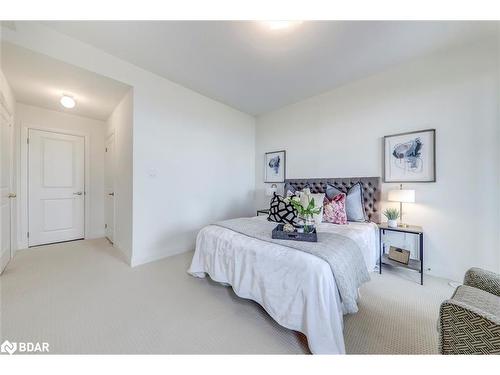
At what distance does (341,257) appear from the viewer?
1.47 metres

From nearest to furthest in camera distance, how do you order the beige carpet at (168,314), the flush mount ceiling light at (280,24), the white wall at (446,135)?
the beige carpet at (168,314)
the flush mount ceiling light at (280,24)
the white wall at (446,135)

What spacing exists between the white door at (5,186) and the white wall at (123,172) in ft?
3.91

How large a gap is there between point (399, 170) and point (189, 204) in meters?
3.22

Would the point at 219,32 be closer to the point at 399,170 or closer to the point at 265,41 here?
the point at 265,41

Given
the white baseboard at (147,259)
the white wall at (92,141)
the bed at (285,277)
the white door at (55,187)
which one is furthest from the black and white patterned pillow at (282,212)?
the white door at (55,187)

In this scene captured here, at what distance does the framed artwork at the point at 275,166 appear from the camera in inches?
159

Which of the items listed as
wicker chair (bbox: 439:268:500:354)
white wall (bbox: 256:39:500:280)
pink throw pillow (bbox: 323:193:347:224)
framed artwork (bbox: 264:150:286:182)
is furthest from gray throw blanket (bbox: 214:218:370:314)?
framed artwork (bbox: 264:150:286:182)

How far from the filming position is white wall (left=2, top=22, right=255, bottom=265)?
2.29 metres

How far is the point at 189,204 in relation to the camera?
3.37 metres

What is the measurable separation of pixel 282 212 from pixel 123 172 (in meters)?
2.53

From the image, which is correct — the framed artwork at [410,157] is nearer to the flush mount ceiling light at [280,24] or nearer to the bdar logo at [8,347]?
the flush mount ceiling light at [280,24]

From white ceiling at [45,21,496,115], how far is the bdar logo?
Answer: 2.79 metres

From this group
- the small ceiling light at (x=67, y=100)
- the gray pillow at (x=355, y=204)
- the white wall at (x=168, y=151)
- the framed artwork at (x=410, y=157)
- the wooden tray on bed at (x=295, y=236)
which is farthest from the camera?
the small ceiling light at (x=67, y=100)

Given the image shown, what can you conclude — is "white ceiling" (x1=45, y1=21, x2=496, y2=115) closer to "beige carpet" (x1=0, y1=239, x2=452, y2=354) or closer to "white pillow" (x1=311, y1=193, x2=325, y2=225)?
"white pillow" (x1=311, y1=193, x2=325, y2=225)
